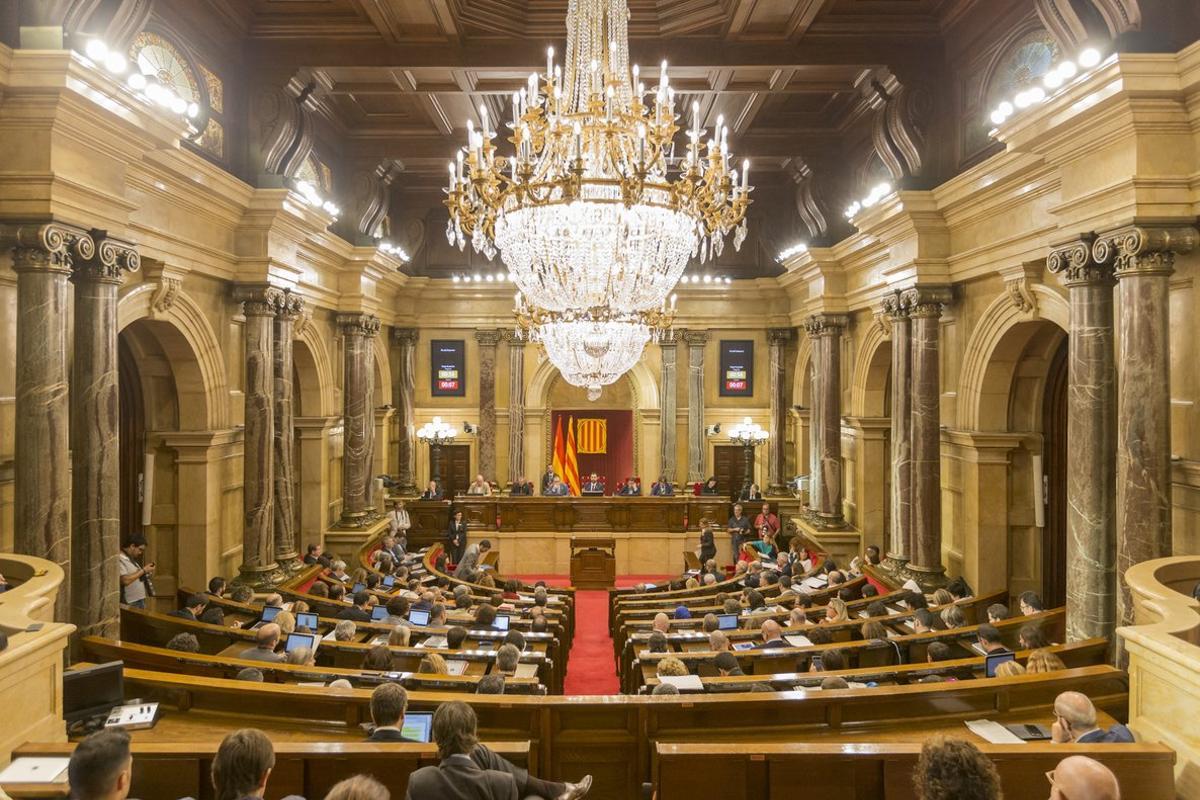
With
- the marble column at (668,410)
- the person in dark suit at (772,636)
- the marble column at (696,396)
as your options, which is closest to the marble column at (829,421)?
the marble column at (696,396)

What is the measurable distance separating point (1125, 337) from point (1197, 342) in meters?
0.61

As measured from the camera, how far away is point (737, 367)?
20.8m

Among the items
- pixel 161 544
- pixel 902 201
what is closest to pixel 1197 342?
pixel 902 201

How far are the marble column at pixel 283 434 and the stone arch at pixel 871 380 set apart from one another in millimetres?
9989

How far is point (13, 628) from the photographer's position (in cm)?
471

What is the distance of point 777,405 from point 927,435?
8449 mm

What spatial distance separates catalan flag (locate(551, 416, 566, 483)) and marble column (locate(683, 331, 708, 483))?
335 cm

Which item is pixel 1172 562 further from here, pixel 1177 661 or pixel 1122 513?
pixel 1177 661

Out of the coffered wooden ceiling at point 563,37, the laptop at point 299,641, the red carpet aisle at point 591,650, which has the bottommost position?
the red carpet aisle at point 591,650

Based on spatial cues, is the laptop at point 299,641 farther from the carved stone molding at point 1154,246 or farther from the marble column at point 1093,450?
the carved stone molding at point 1154,246

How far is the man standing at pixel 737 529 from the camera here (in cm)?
1700

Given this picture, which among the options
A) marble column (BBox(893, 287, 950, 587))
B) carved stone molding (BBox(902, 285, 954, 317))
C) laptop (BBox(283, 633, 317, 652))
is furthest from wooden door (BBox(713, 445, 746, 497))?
laptop (BBox(283, 633, 317, 652))

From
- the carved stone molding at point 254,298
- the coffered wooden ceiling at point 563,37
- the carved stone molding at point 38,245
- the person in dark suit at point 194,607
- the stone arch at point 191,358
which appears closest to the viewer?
the carved stone molding at point 38,245

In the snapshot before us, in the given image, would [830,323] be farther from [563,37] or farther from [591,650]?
[591,650]
